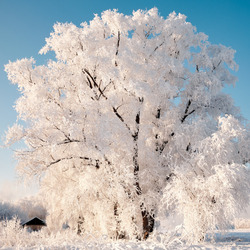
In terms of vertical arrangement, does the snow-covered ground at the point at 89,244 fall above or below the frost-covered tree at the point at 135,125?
below

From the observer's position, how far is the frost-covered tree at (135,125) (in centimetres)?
1270

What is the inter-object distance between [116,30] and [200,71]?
4931 mm

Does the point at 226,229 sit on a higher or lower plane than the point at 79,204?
lower

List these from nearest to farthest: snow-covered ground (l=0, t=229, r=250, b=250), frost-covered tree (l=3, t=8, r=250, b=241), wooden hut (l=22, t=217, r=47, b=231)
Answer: snow-covered ground (l=0, t=229, r=250, b=250)
frost-covered tree (l=3, t=8, r=250, b=241)
wooden hut (l=22, t=217, r=47, b=231)

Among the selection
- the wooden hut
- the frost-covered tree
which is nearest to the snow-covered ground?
the frost-covered tree

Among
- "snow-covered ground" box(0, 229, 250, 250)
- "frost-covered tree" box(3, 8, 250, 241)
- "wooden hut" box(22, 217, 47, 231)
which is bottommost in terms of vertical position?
"snow-covered ground" box(0, 229, 250, 250)

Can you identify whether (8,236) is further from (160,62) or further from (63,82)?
(160,62)

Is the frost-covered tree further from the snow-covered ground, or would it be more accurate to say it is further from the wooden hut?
the wooden hut

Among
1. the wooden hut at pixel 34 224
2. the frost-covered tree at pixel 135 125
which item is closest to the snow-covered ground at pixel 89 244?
the frost-covered tree at pixel 135 125

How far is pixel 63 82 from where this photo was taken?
50.4 ft

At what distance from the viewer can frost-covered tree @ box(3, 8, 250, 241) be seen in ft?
41.7

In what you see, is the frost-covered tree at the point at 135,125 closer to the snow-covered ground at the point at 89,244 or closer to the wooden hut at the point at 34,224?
the snow-covered ground at the point at 89,244

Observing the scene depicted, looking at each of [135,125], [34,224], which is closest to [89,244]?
[135,125]

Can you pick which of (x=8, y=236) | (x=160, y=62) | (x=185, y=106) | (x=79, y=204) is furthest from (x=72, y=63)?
(x=8, y=236)
